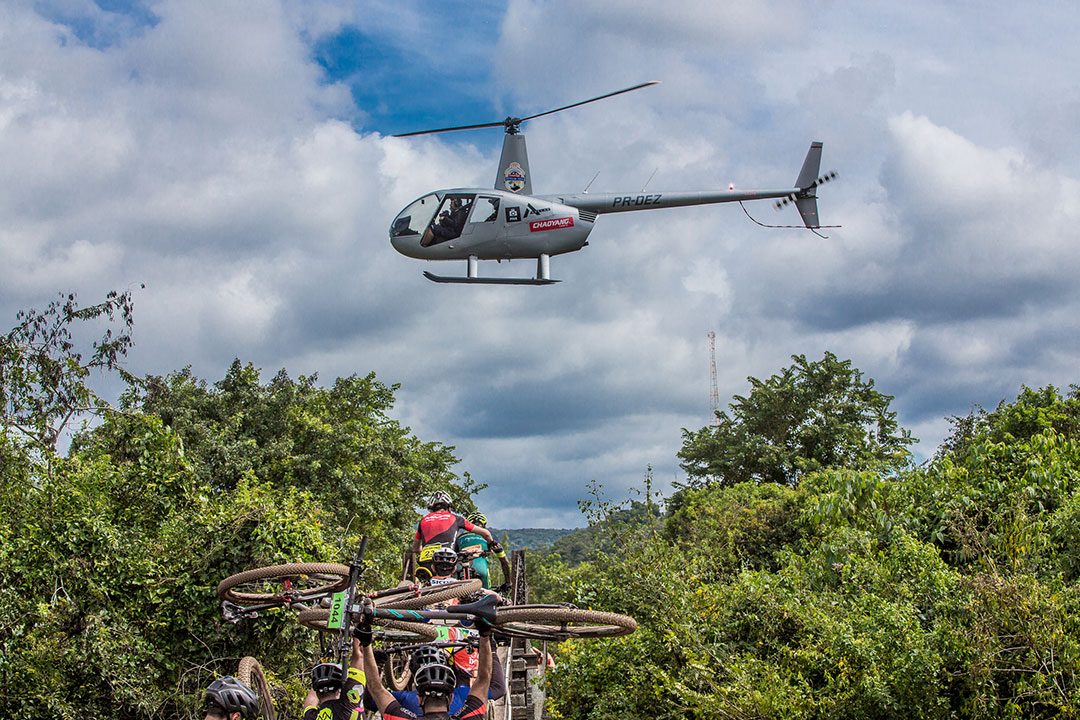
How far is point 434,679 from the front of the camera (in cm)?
627

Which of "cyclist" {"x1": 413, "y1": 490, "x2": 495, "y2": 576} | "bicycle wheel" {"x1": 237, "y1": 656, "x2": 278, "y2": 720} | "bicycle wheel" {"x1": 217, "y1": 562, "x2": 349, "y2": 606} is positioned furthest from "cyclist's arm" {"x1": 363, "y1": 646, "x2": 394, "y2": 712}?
"cyclist" {"x1": 413, "y1": 490, "x2": 495, "y2": 576}

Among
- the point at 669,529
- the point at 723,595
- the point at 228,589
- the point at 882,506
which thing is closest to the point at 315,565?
the point at 228,589

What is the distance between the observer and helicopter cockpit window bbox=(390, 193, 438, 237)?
25000 millimetres

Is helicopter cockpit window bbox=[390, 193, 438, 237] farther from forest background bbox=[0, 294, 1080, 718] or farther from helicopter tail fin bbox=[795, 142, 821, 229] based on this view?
helicopter tail fin bbox=[795, 142, 821, 229]

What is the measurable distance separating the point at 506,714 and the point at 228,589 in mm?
6581

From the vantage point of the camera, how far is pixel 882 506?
579 inches

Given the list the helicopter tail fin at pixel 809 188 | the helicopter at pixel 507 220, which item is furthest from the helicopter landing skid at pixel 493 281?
the helicopter tail fin at pixel 809 188

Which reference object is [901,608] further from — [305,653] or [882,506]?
[305,653]

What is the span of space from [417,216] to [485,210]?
172 cm

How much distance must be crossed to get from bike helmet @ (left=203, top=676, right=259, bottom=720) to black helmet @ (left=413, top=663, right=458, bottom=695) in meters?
1.02

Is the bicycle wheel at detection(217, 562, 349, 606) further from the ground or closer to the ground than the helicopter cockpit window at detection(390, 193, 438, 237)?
closer to the ground

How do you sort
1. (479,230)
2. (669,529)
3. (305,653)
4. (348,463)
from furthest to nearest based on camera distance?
1. (669,529)
2. (348,463)
3. (479,230)
4. (305,653)

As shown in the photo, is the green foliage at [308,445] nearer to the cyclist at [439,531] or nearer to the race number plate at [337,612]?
the cyclist at [439,531]

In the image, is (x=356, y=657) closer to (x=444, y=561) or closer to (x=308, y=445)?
(x=444, y=561)
